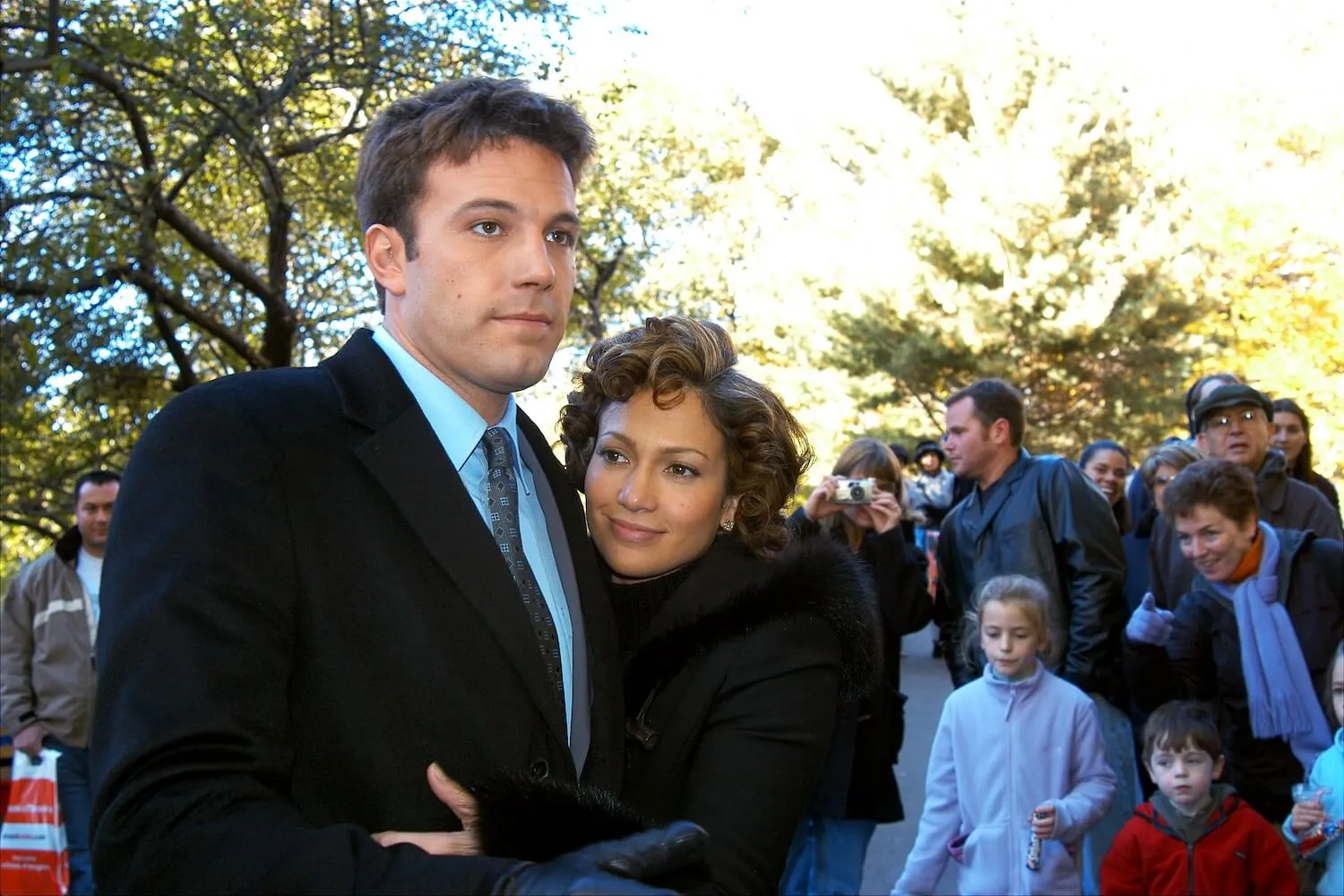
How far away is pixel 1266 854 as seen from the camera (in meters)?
4.61

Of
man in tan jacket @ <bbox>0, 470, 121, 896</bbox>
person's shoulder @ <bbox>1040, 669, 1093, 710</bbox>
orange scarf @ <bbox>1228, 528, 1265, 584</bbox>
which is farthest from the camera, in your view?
man in tan jacket @ <bbox>0, 470, 121, 896</bbox>

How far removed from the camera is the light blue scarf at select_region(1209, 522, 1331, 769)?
486cm

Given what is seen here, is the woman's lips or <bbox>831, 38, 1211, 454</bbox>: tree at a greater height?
<bbox>831, 38, 1211, 454</bbox>: tree

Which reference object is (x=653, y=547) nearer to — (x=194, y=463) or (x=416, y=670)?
(x=416, y=670)

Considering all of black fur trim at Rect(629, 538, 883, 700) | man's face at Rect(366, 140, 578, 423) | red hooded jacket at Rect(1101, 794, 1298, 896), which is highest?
man's face at Rect(366, 140, 578, 423)

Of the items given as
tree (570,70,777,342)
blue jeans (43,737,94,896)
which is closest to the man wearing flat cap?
tree (570,70,777,342)

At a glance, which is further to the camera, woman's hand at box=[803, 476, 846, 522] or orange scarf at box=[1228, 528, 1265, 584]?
woman's hand at box=[803, 476, 846, 522]

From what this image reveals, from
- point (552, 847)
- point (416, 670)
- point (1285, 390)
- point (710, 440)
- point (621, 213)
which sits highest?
point (621, 213)

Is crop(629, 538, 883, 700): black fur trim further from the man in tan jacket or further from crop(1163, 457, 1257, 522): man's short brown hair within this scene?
the man in tan jacket

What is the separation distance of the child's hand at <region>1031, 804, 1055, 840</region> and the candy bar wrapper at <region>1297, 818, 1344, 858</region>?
83 centimetres

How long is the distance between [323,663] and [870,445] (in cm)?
507

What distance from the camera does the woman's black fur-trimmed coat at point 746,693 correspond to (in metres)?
2.00

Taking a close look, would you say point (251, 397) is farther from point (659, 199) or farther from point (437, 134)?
point (659, 199)

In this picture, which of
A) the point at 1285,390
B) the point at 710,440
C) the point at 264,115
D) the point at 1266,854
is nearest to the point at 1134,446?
the point at 1285,390
